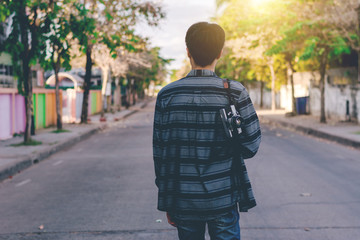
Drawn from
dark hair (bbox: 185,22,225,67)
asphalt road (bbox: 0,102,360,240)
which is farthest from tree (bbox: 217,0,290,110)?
dark hair (bbox: 185,22,225,67)

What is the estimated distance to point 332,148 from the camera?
13891mm

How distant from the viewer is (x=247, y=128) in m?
2.69

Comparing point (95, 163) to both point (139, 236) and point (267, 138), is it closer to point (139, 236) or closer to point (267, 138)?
point (139, 236)

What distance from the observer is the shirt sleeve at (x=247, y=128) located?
2686mm

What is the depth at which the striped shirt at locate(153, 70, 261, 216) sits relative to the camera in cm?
261

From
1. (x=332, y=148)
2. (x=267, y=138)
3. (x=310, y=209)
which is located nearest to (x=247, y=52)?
(x=267, y=138)

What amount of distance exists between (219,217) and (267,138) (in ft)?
47.4

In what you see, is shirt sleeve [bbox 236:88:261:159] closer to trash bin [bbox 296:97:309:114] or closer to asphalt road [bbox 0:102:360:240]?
asphalt road [bbox 0:102:360:240]

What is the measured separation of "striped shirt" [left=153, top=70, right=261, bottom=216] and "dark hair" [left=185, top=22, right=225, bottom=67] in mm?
84

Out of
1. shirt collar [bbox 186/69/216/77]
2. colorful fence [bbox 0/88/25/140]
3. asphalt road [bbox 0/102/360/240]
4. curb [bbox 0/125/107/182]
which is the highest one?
shirt collar [bbox 186/69/216/77]

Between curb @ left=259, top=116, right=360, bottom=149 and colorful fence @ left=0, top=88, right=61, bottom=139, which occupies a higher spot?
colorful fence @ left=0, top=88, right=61, bottom=139

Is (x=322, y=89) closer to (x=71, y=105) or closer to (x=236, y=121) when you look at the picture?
(x=71, y=105)

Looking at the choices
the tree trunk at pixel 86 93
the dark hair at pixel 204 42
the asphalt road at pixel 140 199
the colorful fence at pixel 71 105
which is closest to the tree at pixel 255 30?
the tree trunk at pixel 86 93

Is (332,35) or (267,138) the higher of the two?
(332,35)
